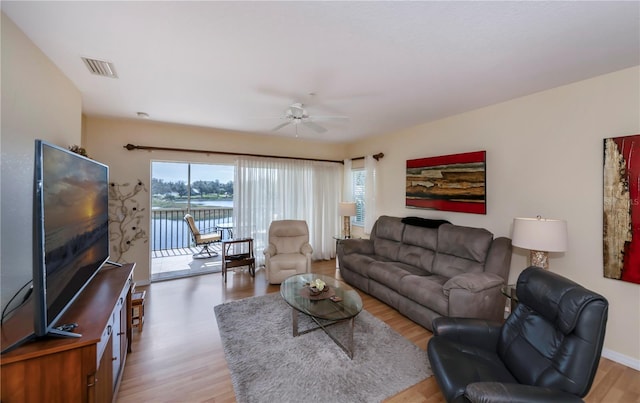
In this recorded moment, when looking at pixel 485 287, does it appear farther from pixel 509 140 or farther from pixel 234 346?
pixel 234 346

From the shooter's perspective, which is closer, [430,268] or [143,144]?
[430,268]

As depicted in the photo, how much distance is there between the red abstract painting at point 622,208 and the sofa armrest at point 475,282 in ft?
2.98

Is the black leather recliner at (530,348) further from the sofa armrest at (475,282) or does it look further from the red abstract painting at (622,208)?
the red abstract painting at (622,208)

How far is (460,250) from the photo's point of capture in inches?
123

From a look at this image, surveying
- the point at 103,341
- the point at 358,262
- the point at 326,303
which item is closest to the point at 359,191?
the point at 358,262

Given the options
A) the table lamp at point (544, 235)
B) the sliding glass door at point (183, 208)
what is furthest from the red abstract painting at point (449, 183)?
the sliding glass door at point (183, 208)

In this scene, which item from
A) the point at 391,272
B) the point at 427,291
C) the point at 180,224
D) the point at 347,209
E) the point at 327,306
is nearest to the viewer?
the point at 327,306

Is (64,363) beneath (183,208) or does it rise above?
beneath

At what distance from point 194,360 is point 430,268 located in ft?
9.46

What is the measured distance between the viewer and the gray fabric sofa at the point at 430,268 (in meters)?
2.48

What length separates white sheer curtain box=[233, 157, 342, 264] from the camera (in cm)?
477

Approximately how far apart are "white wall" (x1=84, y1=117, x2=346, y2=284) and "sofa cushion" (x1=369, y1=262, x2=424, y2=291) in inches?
127

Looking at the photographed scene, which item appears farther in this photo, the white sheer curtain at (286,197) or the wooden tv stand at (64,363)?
the white sheer curtain at (286,197)

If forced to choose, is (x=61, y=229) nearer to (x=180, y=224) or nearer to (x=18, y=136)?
(x=18, y=136)
